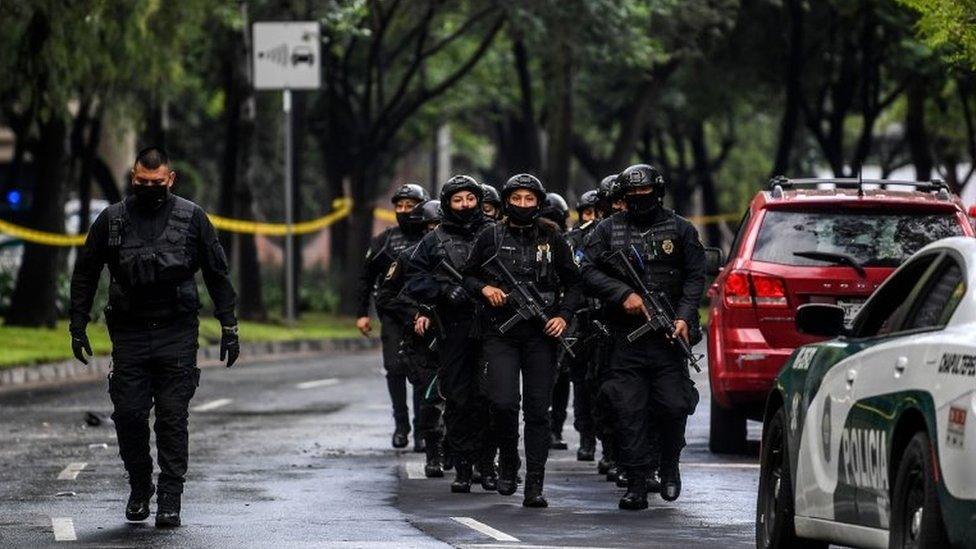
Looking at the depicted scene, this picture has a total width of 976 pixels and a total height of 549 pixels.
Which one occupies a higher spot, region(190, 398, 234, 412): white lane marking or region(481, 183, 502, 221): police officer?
region(481, 183, 502, 221): police officer

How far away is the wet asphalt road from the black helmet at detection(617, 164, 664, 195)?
1.66 m

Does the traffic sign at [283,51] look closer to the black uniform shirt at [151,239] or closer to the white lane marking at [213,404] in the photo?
the white lane marking at [213,404]

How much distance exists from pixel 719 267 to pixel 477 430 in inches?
95.2

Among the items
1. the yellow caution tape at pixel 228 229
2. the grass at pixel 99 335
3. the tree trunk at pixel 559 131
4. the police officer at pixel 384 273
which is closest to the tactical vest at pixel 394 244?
the police officer at pixel 384 273

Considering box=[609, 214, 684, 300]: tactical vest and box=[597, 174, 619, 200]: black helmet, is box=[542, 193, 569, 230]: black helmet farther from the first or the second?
box=[609, 214, 684, 300]: tactical vest

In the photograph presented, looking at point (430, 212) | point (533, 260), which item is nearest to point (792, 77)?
point (430, 212)

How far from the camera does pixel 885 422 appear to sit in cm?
833

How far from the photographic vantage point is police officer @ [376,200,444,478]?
15359 millimetres

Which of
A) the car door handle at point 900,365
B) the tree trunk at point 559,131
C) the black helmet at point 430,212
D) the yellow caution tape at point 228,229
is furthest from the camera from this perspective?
the tree trunk at point 559,131

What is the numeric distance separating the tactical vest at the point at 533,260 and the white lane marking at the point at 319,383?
11.5 meters

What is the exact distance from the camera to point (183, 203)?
12352 mm

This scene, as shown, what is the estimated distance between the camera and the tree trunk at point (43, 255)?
30.9 meters

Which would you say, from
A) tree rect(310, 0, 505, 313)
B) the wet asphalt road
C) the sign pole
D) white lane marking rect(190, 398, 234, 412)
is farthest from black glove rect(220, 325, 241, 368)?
the sign pole

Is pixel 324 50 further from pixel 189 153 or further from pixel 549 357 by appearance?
pixel 549 357
